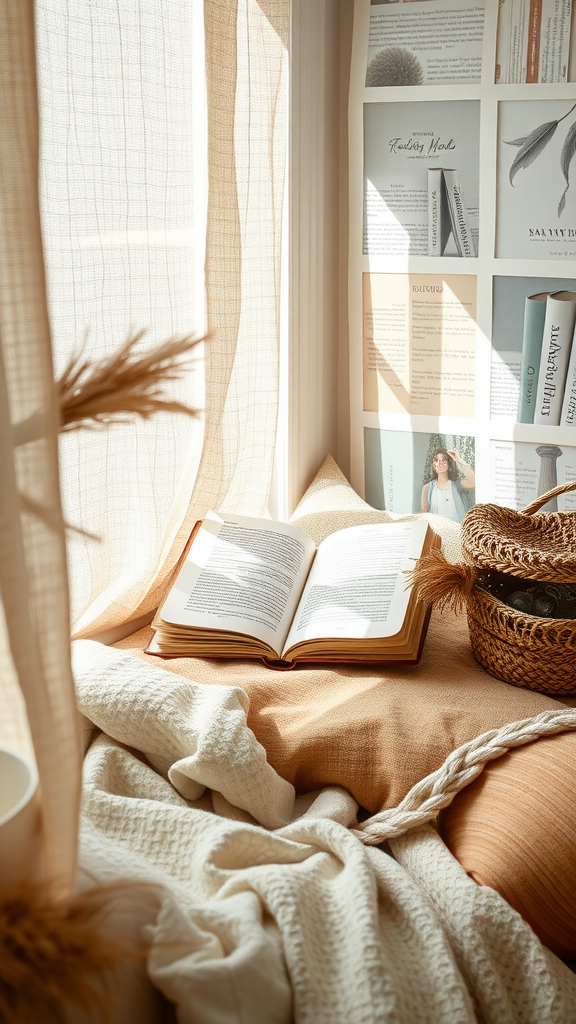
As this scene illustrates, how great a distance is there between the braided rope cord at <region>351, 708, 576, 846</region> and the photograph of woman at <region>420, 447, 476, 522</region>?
91cm

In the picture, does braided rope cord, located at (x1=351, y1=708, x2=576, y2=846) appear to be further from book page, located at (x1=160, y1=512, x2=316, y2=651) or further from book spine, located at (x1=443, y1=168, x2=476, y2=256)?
book spine, located at (x1=443, y1=168, x2=476, y2=256)

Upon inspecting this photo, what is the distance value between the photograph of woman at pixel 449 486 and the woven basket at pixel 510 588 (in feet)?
1.96

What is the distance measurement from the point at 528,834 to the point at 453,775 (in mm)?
107

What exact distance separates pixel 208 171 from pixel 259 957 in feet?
3.87

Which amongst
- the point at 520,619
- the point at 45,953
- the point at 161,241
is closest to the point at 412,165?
the point at 161,241

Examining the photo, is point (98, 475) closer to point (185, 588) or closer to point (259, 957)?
point (185, 588)

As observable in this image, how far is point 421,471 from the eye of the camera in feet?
6.56

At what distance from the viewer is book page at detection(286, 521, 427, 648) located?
1.29 meters

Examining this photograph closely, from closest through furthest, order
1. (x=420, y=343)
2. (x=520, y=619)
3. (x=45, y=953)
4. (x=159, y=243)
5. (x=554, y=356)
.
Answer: (x=45, y=953), (x=520, y=619), (x=159, y=243), (x=554, y=356), (x=420, y=343)

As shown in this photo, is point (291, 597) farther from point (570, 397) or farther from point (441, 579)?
point (570, 397)

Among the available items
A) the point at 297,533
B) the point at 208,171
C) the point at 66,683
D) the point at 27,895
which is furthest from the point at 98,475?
the point at 27,895

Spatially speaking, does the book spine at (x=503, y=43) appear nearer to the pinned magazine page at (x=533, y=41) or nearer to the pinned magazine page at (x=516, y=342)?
the pinned magazine page at (x=533, y=41)

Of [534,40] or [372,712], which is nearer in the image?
[372,712]

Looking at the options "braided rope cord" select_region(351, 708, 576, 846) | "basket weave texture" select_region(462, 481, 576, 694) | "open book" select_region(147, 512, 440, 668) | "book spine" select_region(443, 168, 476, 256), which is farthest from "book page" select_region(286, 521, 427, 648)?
"book spine" select_region(443, 168, 476, 256)
